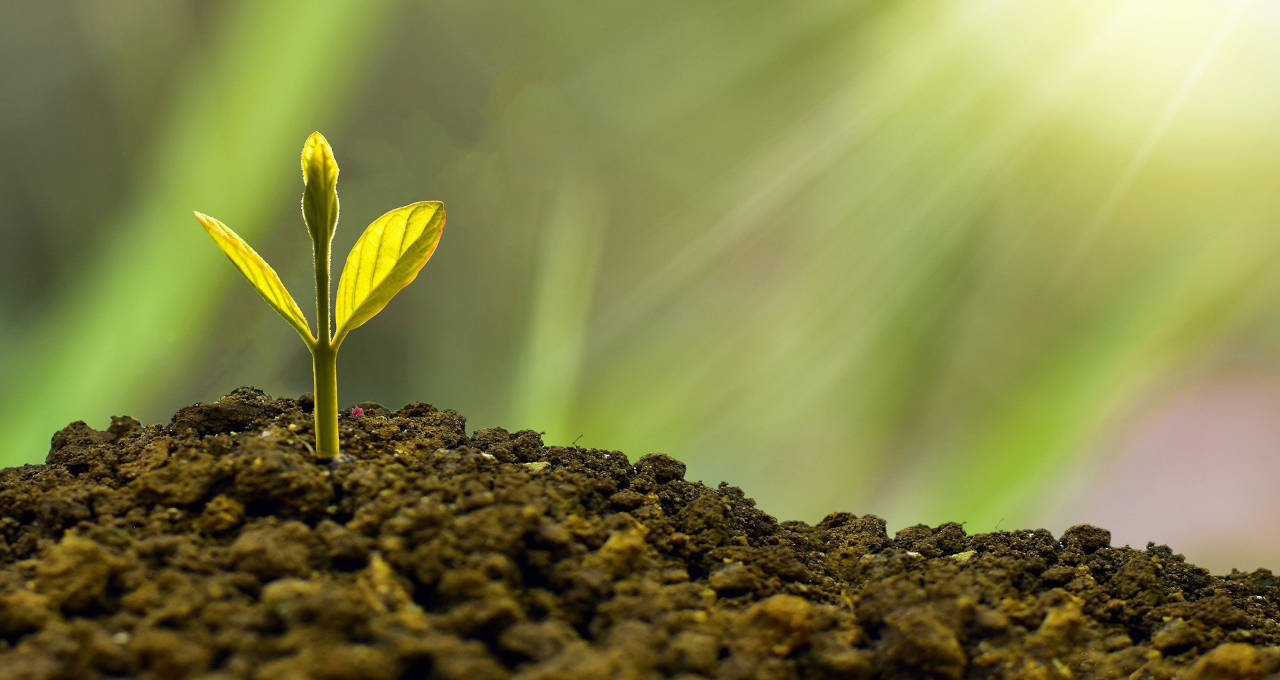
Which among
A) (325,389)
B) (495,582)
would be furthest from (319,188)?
(495,582)

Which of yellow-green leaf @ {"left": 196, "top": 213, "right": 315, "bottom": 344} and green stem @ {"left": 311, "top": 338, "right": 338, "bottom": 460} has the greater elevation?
yellow-green leaf @ {"left": 196, "top": 213, "right": 315, "bottom": 344}

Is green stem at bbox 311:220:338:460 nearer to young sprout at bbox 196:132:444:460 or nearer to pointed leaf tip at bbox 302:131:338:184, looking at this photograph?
young sprout at bbox 196:132:444:460

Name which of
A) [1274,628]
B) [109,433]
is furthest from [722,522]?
[109,433]

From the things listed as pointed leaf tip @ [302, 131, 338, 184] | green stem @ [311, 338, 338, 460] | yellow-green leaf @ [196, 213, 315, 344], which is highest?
pointed leaf tip @ [302, 131, 338, 184]

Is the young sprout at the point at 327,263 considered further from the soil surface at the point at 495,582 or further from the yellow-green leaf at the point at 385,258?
the soil surface at the point at 495,582

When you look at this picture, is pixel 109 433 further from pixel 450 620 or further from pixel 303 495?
pixel 450 620

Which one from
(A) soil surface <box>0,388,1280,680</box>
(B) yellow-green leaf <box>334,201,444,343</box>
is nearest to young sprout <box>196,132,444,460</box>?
(B) yellow-green leaf <box>334,201,444,343</box>

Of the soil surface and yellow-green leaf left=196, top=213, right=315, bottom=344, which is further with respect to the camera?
yellow-green leaf left=196, top=213, right=315, bottom=344

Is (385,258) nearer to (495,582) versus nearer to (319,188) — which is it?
(319,188)
